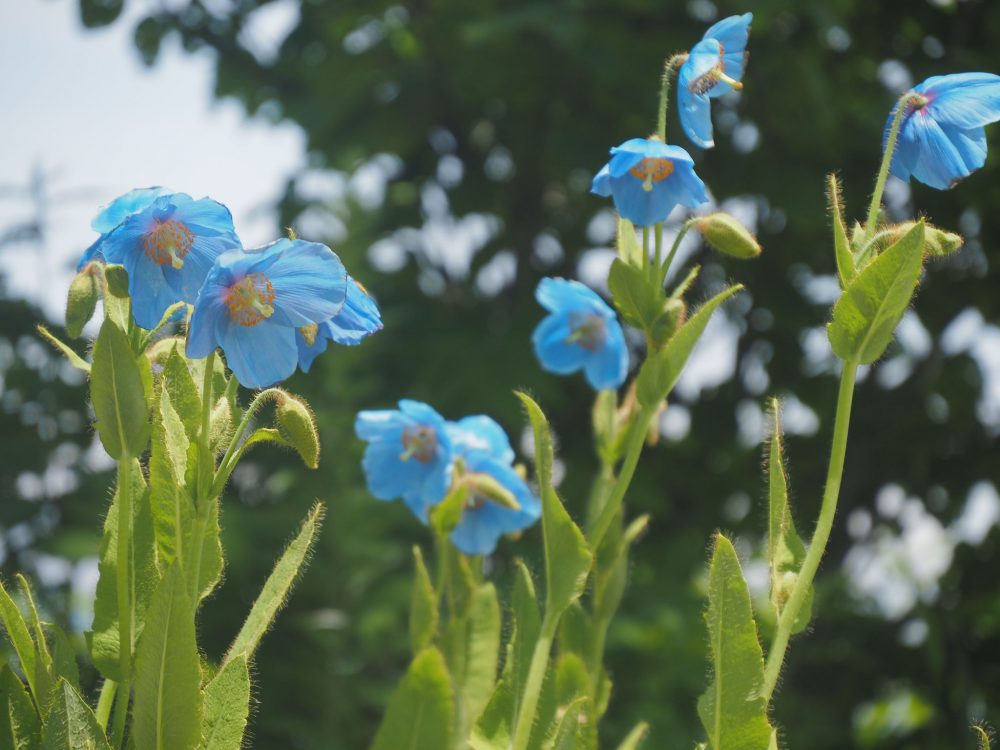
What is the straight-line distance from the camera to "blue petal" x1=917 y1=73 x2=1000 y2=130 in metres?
0.97

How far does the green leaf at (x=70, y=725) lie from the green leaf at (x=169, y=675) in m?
0.03

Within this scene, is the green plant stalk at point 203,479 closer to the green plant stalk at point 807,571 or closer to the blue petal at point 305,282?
the blue petal at point 305,282

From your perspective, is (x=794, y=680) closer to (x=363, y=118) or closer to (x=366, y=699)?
(x=366, y=699)

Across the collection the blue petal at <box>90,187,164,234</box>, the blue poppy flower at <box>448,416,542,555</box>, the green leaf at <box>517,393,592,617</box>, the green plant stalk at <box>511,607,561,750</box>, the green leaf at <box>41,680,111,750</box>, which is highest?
the blue petal at <box>90,187,164,234</box>

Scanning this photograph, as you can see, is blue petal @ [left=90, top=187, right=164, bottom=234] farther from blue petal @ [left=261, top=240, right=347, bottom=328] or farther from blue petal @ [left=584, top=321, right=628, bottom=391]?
blue petal @ [left=584, top=321, right=628, bottom=391]

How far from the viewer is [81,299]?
891mm

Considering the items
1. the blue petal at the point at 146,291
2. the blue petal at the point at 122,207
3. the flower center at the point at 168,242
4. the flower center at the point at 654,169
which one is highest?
the blue petal at the point at 122,207

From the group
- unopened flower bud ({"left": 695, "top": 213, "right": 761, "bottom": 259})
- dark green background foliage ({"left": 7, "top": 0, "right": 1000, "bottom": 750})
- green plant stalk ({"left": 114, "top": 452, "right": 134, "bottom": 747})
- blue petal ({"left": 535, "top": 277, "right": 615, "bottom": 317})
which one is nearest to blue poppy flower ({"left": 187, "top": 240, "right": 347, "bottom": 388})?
green plant stalk ({"left": 114, "top": 452, "right": 134, "bottom": 747})

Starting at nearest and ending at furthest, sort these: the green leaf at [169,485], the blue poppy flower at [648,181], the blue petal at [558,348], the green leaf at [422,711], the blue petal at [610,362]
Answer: the green leaf at [422,711], the green leaf at [169,485], the blue poppy flower at [648,181], the blue petal at [610,362], the blue petal at [558,348]

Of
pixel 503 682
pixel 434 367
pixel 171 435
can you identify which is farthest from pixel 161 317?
pixel 434 367

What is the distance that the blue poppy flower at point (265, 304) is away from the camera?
82 centimetres

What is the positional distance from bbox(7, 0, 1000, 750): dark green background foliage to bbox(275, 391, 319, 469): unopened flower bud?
1.91m

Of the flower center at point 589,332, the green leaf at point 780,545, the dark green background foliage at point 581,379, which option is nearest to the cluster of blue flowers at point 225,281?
the green leaf at point 780,545

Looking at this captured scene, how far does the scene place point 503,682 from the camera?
3.30ft
